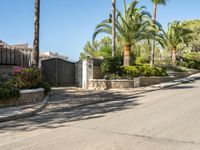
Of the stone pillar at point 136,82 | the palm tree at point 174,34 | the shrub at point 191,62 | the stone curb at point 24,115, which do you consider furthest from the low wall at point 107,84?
the shrub at point 191,62

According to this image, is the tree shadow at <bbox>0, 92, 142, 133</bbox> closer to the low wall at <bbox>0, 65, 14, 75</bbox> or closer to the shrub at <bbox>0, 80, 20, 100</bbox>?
the shrub at <bbox>0, 80, 20, 100</bbox>

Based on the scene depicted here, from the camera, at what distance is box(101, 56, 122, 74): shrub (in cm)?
2252

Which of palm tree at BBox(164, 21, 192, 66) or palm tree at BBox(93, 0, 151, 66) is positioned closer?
palm tree at BBox(93, 0, 151, 66)

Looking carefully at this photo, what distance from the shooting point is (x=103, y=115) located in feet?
37.8

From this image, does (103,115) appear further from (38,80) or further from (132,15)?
(132,15)

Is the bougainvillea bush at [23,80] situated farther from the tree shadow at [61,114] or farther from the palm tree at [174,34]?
the palm tree at [174,34]

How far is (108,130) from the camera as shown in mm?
8812

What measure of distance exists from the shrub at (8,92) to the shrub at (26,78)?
3.68 ft

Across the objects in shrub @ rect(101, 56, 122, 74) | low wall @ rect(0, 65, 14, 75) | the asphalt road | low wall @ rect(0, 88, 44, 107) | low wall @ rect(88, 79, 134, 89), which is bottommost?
the asphalt road

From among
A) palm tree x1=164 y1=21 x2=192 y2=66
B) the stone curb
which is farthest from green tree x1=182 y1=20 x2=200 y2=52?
the stone curb

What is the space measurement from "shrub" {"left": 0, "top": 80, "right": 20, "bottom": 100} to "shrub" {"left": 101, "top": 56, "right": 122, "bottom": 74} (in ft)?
31.0

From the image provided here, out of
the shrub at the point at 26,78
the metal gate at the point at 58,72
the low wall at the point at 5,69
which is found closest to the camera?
the shrub at the point at 26,78

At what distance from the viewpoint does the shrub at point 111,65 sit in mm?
22516

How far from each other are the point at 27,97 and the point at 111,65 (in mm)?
9222
